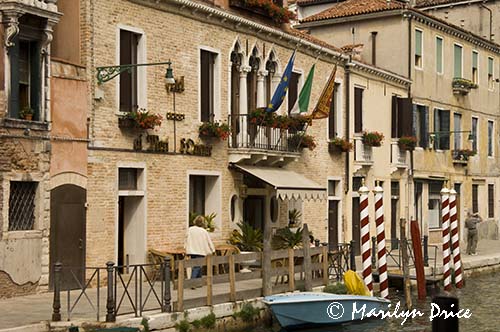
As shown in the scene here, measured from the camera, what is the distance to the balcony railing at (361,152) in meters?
28.6

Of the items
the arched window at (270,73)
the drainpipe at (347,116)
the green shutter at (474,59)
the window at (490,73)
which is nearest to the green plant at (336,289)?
the arched window at (270,73)

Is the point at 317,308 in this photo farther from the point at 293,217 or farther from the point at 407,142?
the point at 407,142

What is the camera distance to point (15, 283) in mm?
15992

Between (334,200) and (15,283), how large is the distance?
1351 centimetres

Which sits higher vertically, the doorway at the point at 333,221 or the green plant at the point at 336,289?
the doorway at the point at 333,221

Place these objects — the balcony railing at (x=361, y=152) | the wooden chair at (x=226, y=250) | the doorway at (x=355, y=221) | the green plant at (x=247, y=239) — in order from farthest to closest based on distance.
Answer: the doorway at (x=355, y=221), the balcony railing at (x=361, y=152), the green plant at (x=247, y=239), the wooden chair at (x=226, y=250)

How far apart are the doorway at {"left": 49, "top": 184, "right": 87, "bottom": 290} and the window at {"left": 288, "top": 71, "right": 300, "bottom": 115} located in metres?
9.17

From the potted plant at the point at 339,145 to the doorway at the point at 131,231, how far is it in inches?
367

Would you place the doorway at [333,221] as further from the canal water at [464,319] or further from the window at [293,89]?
the canal water at [464,319]

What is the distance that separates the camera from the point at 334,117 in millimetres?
27781

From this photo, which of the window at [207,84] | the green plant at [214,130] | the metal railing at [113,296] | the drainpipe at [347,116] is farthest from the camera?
the drainpipe at [347,116]

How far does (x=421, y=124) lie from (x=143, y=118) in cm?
1627

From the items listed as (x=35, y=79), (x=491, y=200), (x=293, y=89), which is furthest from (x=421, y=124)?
(x=35, y=79)

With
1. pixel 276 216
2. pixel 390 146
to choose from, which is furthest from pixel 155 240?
pixel 390 146
